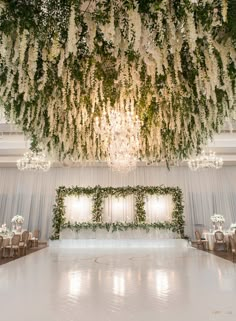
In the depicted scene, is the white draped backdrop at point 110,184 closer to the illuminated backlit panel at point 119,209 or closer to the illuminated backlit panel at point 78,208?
the illuminated backlit panel at point 119,209

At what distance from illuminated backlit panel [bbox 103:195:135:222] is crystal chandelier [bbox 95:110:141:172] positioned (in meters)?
7.52

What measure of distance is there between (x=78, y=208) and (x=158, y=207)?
12.1 feet

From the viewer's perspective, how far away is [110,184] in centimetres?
1384

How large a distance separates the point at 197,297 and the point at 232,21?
2907mm

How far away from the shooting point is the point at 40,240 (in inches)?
518

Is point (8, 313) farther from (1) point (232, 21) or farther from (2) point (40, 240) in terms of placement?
(2) point (40, 240)

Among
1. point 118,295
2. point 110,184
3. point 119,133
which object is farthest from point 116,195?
point 118,295

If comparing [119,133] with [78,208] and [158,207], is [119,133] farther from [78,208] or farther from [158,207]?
[158,207]

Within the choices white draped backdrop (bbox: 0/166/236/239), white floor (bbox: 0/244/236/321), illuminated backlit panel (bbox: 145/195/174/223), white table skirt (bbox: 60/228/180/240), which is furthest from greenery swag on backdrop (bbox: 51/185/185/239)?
white floor (bbox: 0/244/236/321)

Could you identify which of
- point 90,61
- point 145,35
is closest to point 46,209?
point 90,61

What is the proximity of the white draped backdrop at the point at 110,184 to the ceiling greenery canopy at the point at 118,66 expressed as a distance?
786 cm

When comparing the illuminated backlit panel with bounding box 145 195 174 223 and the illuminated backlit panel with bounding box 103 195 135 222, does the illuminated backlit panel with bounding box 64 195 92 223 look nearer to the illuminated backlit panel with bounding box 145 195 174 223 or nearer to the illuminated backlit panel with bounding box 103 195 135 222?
the illuminated backlit panel with bounding box 103 195 135 222

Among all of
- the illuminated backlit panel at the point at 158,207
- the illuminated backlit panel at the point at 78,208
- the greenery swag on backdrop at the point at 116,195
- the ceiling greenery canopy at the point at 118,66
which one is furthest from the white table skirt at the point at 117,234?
the ceiling greenery canopy at the point at 118,66

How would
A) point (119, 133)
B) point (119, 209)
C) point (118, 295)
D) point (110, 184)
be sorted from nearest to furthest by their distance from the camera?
point (118, 295), point (119, 133), point (119, 209), point (110, 184)
